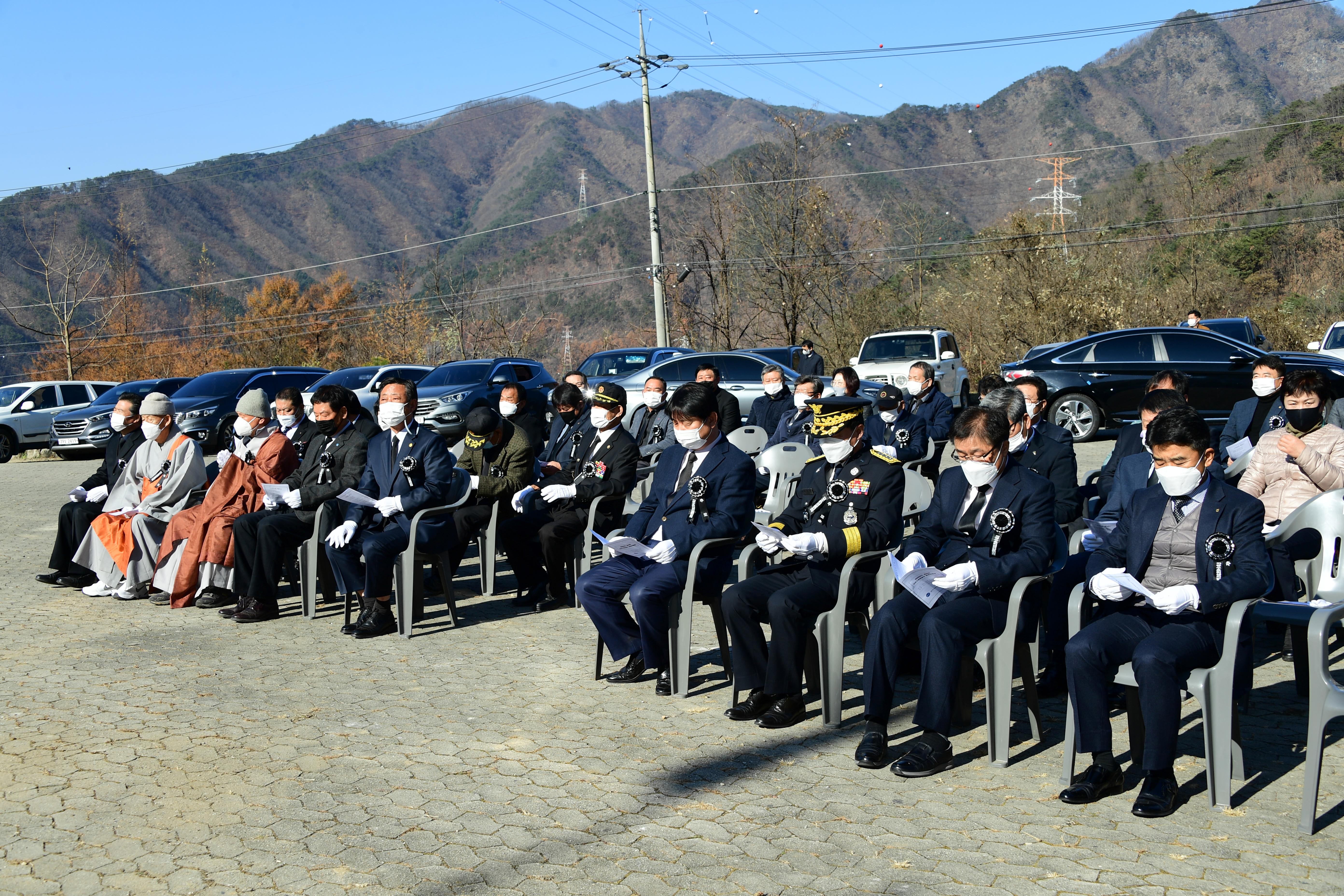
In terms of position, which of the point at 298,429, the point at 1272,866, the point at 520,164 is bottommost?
the point at 1272,866

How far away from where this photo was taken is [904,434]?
409 inches

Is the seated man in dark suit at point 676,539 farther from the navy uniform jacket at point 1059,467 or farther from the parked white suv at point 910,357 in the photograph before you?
the parked white suv at point 910,357

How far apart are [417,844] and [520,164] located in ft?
599

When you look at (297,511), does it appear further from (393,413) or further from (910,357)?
(910,357)

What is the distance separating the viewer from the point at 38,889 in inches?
152

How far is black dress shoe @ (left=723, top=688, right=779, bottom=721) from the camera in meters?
5.62

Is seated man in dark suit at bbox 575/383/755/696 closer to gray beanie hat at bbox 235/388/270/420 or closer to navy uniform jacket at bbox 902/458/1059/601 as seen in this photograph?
navy uniform jacket at bbox 902/458/1059/601

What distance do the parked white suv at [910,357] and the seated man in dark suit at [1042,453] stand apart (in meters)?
15.2

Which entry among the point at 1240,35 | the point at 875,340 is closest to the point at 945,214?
the point at 875,340

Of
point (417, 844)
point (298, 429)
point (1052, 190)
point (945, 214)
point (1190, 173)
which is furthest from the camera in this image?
point (945, 214)

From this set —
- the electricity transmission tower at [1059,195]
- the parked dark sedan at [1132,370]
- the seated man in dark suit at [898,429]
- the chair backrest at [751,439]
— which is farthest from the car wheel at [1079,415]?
the electricity transmission tower at [1059,195]

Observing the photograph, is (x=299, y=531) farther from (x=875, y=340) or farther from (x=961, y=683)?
(x=875, y=340)

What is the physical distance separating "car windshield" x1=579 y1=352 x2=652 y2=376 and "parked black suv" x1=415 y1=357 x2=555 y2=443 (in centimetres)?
94

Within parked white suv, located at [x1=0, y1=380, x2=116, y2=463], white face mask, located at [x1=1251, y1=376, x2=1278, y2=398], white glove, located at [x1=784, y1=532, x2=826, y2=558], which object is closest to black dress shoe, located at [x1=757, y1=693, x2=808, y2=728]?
white glove, located at [x1=784, y1=532, x2=826, y2=558]
